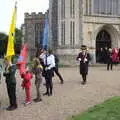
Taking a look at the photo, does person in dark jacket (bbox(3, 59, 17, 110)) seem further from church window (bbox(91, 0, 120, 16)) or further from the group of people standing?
church window (bbox(91, 0, 120, 16))

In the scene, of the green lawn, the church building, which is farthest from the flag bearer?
the church building

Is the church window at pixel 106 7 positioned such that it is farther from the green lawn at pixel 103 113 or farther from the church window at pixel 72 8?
the green lawn at pixel 103 113

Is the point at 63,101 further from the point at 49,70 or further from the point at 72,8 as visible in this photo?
the point at 72,8

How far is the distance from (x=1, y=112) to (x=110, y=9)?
3513 cm

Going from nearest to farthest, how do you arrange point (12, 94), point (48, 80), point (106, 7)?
point (12, 94) < point (48, 80) < point (106, 7)

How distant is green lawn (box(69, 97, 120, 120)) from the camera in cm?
1144

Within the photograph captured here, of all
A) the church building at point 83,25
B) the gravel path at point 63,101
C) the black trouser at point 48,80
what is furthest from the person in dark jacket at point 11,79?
the church building at point 83,25

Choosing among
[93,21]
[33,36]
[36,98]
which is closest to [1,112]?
[36,98]

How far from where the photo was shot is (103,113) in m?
12.0

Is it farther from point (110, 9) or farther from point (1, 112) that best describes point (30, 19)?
point (1, 112)

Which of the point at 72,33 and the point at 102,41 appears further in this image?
the point at 102,41

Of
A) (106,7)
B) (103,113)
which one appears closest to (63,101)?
(103,113)

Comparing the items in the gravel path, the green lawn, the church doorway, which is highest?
the church doorway

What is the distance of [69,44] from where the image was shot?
4325cm
